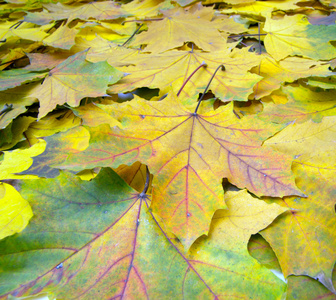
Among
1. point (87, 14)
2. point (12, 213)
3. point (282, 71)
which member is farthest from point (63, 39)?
point (282, 71)

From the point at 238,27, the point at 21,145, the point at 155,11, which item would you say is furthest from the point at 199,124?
the point at 155,11

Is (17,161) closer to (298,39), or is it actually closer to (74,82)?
(74,82)

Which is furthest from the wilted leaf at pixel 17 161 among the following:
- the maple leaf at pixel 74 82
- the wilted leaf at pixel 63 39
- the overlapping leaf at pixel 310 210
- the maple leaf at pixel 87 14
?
the maple leaf at pixel 87 14

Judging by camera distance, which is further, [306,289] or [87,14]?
[87,14]

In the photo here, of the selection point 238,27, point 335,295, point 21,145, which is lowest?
point 335,295

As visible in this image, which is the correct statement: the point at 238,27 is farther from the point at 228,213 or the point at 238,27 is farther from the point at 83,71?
the point at 228,213

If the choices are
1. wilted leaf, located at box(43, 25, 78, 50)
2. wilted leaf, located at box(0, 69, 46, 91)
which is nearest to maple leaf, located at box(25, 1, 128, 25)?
wilted leaf, located at box(43, 25, 78, 50)

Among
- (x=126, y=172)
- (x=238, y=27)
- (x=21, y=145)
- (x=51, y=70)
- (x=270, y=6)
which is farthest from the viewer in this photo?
(x=270, y=6)

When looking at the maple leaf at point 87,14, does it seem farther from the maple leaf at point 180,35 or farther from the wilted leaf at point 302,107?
the wilted leaf at point 302,107
